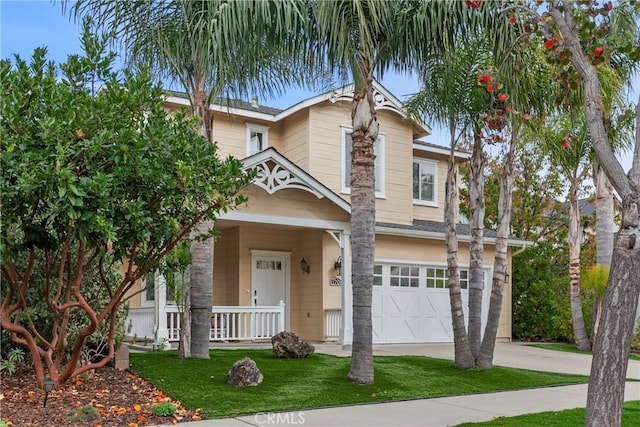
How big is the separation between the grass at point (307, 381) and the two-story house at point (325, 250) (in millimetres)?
3510

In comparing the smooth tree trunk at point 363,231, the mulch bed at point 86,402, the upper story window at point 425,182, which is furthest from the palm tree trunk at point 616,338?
the upper story window at point 425,182

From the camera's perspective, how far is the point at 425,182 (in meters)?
19.2

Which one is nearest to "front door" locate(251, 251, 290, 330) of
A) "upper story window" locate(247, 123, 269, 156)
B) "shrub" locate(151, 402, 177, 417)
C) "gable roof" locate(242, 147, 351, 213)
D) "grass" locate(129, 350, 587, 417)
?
"upper story window" locate(247, 123, 269, 156)

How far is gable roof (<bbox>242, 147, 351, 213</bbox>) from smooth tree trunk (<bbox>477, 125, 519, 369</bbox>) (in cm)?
420

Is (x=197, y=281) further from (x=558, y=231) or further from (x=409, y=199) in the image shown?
(x=558, y=231)

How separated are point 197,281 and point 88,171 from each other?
14.2ft

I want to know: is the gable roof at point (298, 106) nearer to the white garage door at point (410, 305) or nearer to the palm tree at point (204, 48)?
the white garage door at point (410, 305)

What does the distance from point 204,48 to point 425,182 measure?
12.0 metres

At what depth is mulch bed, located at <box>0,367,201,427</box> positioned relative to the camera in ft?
20.8

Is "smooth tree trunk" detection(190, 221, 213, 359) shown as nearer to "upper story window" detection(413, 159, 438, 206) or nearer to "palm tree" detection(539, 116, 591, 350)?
"palm tree" detection(539, 116, 591, 350)

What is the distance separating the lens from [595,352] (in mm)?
5371

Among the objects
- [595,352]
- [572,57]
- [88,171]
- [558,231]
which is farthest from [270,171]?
[558,231]

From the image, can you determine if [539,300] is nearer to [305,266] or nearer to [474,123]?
[305,266]

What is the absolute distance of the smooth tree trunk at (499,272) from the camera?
11.0 m
